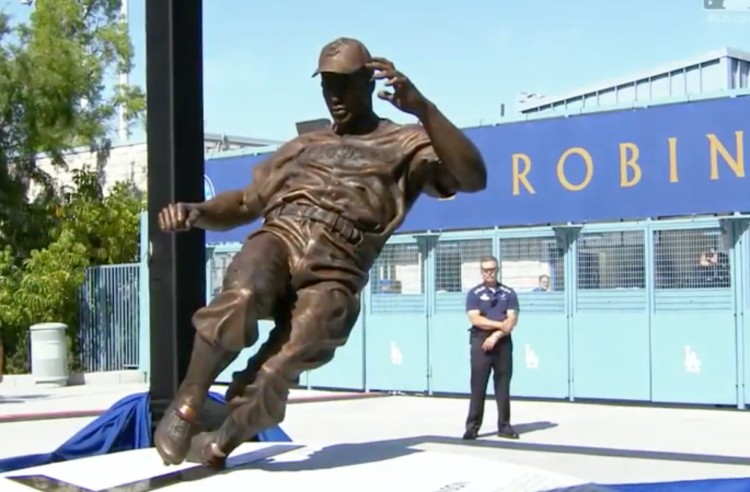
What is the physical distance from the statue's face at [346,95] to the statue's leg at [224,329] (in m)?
0.70

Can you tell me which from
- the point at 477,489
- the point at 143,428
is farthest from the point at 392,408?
the point at 477,489

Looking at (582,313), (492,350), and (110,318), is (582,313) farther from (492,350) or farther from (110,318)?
(110,318)

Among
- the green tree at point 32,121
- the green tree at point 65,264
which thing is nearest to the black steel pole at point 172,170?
the green tree at point 65,264

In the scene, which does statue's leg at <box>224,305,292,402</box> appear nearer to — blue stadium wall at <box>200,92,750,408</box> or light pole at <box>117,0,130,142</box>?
blue stadium wall at <box>200,92,750,408</box>

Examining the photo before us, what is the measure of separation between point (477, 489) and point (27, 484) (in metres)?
1.76

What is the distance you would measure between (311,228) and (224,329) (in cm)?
59

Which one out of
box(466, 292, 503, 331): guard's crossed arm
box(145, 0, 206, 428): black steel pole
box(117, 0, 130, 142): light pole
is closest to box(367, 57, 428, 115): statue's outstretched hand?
box(145, 0, 206, 428): black steel pole

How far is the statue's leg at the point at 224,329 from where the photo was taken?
15.1ft

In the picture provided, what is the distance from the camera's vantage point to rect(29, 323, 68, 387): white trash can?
1862 centimetres

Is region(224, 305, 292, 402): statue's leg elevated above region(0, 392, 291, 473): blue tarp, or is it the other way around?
region(224, 305, 292, 402): statue's leg

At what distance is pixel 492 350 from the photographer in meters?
10.9

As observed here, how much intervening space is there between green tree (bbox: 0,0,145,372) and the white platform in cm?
1553

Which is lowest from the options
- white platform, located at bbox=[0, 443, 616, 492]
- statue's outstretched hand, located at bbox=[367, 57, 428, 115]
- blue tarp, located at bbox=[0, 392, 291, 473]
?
blue tarp, located at bbox=[0, 392, 291, 473]

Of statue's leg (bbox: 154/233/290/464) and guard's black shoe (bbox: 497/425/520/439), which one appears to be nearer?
statue's leg (bbox: 154/233/290/464)
